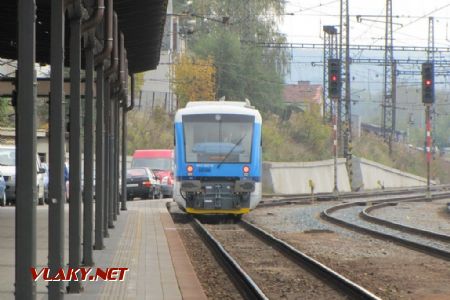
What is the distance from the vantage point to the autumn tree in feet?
241

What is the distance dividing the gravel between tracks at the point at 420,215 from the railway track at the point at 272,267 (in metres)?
5.25

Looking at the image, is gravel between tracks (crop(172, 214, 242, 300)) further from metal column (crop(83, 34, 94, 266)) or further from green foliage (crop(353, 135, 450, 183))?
green foliage (crop(353, 135, 450, 183))

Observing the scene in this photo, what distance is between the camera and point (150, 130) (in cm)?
7350

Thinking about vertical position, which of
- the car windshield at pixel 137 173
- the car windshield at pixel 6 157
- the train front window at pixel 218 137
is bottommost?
the car windshield at pixel 137 173

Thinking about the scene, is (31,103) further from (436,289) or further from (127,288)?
(436,289)

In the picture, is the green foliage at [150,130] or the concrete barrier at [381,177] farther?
the green foliage at [150,130]

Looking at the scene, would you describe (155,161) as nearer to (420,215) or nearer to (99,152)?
(420,215)

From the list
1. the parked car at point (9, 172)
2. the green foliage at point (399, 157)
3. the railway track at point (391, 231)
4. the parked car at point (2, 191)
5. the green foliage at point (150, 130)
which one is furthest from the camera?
the green foliage at point (399, 157)

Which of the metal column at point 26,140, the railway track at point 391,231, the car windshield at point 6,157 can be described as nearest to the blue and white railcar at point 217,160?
the railway track at point 391,231

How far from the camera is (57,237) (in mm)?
9805

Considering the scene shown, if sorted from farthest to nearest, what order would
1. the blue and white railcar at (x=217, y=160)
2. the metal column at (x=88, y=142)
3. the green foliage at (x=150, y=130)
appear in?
the green foliage at (x=150, y=130), the blue and white railcar at (x=217, y=160), the metal column at (x=88, y=142)

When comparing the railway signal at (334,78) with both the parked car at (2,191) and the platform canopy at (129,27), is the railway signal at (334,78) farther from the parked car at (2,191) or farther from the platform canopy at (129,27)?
the platform canopy at (129,27)

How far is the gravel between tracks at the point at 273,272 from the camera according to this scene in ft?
44.6

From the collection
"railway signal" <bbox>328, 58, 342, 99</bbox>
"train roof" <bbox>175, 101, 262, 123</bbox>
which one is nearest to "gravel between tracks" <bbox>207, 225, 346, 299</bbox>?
"train roof" <bbox>175, 101, 262, 123</bbox>
